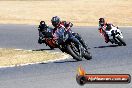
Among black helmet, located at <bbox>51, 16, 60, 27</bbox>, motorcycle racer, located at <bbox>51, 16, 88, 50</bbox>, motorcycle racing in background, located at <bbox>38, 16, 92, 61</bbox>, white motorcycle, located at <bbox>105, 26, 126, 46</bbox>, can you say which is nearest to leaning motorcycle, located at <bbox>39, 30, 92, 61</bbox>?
motorcycle racing in background, located at <bbox>38, 16, 92, 61</bbox>

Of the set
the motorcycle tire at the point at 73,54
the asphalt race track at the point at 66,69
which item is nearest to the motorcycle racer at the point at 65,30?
the motorcycle tire at the point at 73,54

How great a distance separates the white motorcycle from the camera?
2333cm

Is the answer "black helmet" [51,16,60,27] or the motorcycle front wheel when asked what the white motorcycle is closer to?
"black helmet" [51,16,60,27]

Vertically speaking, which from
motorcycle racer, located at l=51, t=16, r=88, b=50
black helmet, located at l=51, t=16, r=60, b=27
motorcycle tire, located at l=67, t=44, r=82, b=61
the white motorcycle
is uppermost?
black helmet, located at l=51, t=16, r=60, b=27

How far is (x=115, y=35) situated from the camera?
930 inches

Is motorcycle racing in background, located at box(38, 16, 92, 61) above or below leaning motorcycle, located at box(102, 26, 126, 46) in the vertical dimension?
above

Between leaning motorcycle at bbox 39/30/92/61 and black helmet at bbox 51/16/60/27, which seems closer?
leaning motorcycle at bbox 39/30/92/61

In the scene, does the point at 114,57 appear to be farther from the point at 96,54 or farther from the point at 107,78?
the point at 107,78

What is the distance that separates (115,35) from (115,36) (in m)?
0.05

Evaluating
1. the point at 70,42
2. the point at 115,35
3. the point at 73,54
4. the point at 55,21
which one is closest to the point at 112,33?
the point at 115,35

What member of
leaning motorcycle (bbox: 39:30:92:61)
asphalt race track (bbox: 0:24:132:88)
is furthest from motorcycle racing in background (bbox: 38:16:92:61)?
asphalt race track (bbox: 0:24:132:88)

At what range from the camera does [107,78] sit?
9516 millimetres

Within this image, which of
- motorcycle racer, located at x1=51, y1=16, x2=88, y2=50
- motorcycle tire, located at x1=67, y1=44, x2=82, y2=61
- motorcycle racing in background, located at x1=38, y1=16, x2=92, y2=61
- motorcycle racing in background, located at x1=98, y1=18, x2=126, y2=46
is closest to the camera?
motorcycle tire, located at x1=67, y1=44, x2=82, y2=61

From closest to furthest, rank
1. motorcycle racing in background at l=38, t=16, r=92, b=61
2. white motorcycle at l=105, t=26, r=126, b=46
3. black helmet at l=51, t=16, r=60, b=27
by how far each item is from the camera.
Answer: motorcycle racing in background at l=38, t=16, r=92, b=61
black helmet at l=51, t=16, r=60, b=27
white motorcycle at l=105, t=26, r=126, b=46
